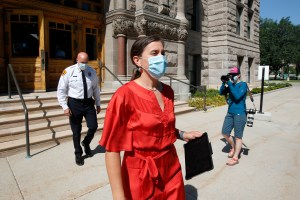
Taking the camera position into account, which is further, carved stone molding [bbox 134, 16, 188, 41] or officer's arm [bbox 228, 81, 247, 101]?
carved stone molding [bbox 134, 16, 188, 41]

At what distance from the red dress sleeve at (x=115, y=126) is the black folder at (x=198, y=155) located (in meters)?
0.73

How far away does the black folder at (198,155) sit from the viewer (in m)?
2.27

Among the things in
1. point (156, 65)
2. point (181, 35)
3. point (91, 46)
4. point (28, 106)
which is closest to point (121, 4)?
point (91, 46)

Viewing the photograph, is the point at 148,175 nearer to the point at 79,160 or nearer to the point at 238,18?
the point at 79,160

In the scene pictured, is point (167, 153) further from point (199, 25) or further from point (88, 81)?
point (199, 25)

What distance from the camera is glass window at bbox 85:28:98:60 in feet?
34.7

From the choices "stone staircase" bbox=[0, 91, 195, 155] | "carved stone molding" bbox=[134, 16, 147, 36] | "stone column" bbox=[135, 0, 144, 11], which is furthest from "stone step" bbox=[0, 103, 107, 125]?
"stone column" bbox=[135, 0, 144, 11]

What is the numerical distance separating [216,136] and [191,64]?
960 centimetres

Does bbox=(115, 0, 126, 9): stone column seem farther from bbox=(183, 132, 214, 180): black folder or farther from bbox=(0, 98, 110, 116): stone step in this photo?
bbox=(183, 132, 214, 180): black folder

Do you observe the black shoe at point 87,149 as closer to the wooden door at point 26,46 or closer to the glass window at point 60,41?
the wooden door at point 26,46

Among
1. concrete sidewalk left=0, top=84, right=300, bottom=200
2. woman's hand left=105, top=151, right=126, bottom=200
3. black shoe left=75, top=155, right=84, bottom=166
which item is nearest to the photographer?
woman's hand left=105, top=151, right=126, bottom=200

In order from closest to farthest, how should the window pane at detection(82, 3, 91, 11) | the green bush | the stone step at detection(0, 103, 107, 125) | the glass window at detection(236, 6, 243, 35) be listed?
the stone step at detection(0, 103, 107, 125) < the window pane at detection(82, 3, 91, 11) < the green bush < the glass window at detection(236, 6, 243, 35)

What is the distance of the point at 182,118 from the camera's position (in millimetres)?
9328

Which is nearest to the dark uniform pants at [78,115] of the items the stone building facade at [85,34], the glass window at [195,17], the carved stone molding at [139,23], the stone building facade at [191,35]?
the stone building facade at [85,34]
